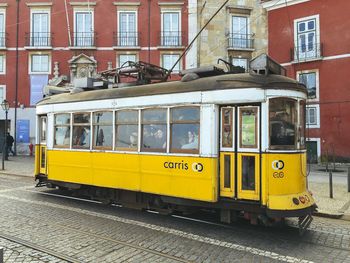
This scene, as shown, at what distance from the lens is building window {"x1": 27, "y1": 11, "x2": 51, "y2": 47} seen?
32312 millimetres

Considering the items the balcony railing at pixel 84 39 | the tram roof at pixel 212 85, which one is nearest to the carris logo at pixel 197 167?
the tram roof at pixel 212 85

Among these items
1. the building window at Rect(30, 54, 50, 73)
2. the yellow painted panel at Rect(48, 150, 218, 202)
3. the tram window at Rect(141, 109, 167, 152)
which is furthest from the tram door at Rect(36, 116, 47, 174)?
the building window at Rect(30, 54, 50, 73)

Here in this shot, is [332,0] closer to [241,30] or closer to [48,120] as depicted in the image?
[241,30]

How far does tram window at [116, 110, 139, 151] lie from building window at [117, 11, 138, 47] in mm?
23822

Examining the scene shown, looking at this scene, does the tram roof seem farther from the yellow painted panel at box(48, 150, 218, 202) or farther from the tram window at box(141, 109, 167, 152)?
the yellow painted panel at box(48, 150, 218, 202)

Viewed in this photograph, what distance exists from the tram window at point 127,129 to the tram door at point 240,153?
2301 millimetres

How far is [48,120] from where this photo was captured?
11430mm

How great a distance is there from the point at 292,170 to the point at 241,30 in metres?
27.4

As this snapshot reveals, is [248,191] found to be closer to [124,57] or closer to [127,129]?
[127,129]

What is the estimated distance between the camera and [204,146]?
7691mm

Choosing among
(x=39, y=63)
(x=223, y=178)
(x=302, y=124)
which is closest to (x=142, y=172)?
(x=223, y=178)

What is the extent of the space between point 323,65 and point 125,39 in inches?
626

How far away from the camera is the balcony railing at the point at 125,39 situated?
32062mm

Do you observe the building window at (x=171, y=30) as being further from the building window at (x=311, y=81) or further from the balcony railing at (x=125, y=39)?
the building window at (x=311, y=81)
